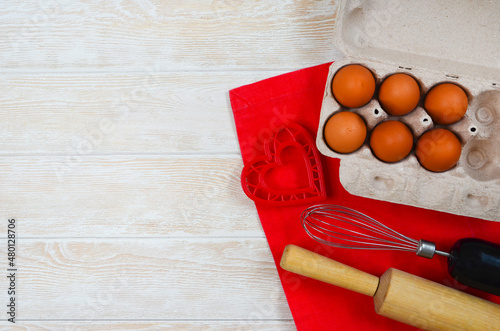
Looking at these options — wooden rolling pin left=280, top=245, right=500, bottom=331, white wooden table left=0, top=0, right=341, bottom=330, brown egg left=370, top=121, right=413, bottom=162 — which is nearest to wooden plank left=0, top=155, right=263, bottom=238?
white wooden table left=0, top=0, right=341, bottom=330

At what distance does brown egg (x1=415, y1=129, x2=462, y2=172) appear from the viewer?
523 millimetres

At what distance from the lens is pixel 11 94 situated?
68 centimetres

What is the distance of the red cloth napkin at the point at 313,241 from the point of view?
624 millimetres

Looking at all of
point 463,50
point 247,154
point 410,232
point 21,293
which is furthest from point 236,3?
point 21,293

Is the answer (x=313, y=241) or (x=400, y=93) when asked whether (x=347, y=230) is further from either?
(x=400, y=93)

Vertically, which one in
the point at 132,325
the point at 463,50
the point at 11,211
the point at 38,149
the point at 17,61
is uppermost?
the point at 463,50

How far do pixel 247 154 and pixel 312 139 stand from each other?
0.10 metres

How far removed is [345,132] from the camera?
1.74 ft

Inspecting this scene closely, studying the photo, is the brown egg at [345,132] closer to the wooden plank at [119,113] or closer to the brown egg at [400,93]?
the brown egg at [400,93]

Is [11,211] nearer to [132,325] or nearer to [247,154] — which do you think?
[132,325]

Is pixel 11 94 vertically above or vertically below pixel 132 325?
above

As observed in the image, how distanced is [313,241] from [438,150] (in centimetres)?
23

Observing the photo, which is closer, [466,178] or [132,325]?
[466,178]

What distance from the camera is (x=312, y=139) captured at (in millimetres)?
633
